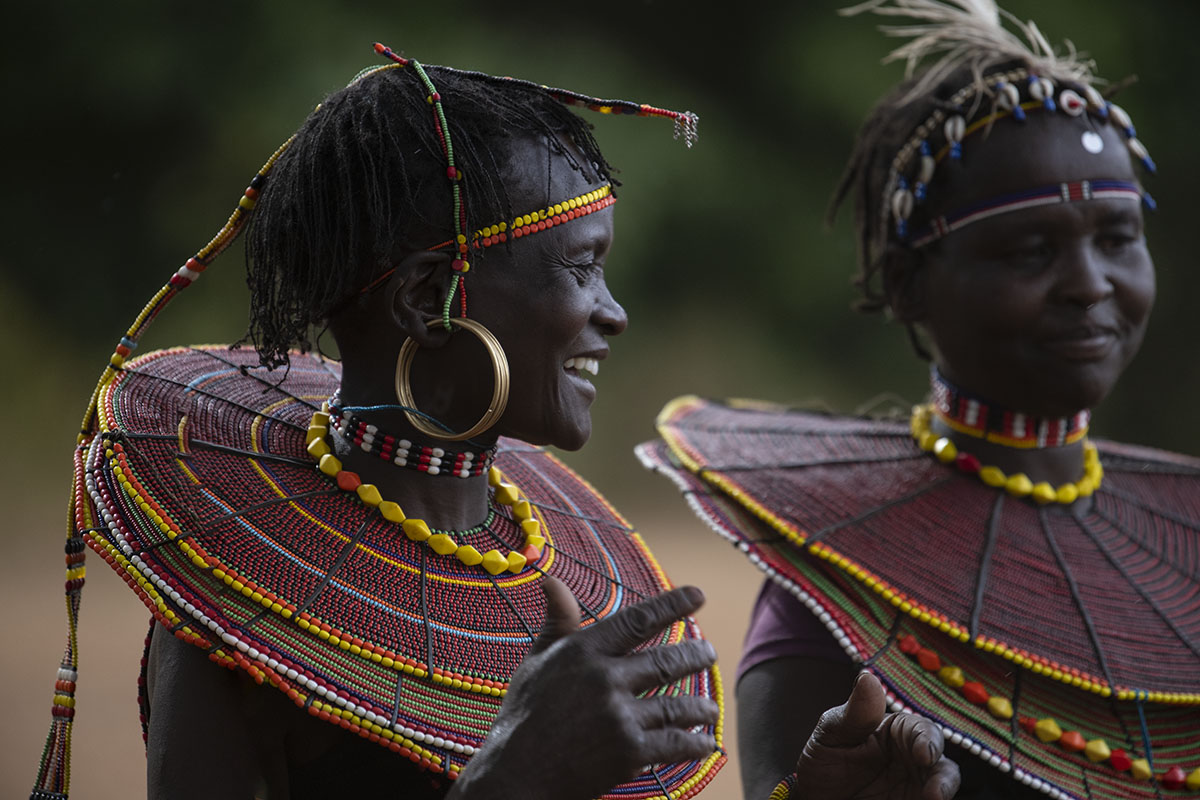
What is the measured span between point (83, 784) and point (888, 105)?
120 inches

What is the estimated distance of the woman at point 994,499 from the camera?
7.41 feet

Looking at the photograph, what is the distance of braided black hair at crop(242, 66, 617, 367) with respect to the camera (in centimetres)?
177

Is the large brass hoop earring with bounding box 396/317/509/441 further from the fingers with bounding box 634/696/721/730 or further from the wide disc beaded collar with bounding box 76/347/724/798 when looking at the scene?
the fingers with bounding box 634/696/721/730

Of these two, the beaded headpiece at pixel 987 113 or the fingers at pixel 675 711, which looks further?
the beaded headpiece at pixel 987 113

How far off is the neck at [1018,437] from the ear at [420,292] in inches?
49.6

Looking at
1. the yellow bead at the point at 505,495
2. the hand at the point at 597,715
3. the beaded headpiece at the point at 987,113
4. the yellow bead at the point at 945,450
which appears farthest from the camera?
the yellow bead at the point at 945,450

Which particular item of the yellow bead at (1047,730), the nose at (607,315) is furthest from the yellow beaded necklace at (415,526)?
the yellow bead at (1047,730)

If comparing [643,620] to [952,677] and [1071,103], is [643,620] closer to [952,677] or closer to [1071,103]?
[952,677]

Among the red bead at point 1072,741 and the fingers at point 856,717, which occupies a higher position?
the fingers at point 856,717

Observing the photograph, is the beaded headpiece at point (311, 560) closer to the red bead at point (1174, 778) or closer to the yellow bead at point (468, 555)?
the yellow bead at point (468, 555)

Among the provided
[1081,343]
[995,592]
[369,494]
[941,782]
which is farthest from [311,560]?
[1081,343]

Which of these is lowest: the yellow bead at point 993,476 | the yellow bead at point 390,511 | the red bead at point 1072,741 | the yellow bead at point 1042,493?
the red bead at point 1072,741

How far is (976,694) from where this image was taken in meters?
2.23

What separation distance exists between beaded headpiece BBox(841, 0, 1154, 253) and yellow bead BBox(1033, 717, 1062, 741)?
955mm
